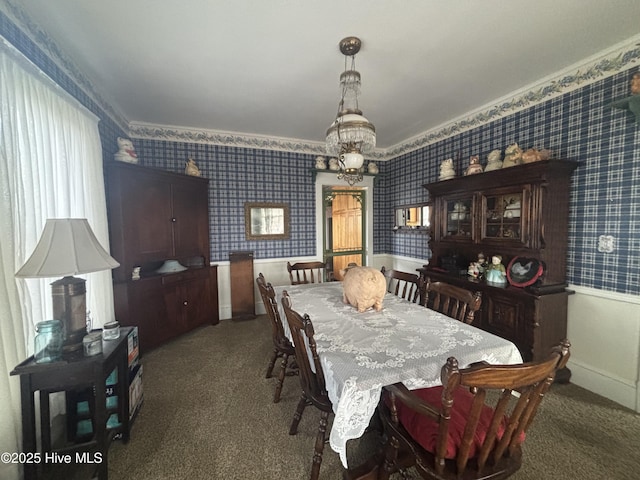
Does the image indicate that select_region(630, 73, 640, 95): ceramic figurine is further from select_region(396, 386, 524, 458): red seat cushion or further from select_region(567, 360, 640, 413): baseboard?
select_region(396, 386, 524, 458): red seat cushion

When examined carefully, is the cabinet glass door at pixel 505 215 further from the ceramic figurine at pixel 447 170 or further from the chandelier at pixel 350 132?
the chandelier at pixel 350 132

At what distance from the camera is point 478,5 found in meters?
1.57

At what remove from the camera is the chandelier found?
1.84m

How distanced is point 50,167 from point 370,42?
2290mm

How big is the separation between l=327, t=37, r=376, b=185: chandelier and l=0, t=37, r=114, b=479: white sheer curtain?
1.76m

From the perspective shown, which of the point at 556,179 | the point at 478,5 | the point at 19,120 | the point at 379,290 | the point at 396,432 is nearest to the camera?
the point at 396,432

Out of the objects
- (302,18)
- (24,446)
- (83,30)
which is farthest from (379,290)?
(83,30)

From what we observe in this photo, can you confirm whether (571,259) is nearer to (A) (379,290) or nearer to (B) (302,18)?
(A) (379,290)

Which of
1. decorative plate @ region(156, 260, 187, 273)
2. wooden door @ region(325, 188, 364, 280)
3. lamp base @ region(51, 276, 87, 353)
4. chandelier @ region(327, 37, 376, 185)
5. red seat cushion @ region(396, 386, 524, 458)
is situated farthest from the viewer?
wooden door @ region(325, 188, 364, 280)

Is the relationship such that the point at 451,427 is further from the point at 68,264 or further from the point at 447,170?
the point at 447,170

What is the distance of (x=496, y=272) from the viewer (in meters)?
2.56

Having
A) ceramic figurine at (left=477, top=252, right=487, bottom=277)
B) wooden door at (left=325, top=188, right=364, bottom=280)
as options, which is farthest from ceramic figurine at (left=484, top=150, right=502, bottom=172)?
wooden door at (left=325, top=188, right=364, bottom=280)

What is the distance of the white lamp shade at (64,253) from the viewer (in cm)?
125

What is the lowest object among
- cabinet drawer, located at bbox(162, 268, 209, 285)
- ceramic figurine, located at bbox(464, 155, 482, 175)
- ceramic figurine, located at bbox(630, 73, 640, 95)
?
cabinet drawer, located at bbox(162, 268, 209, 285)
